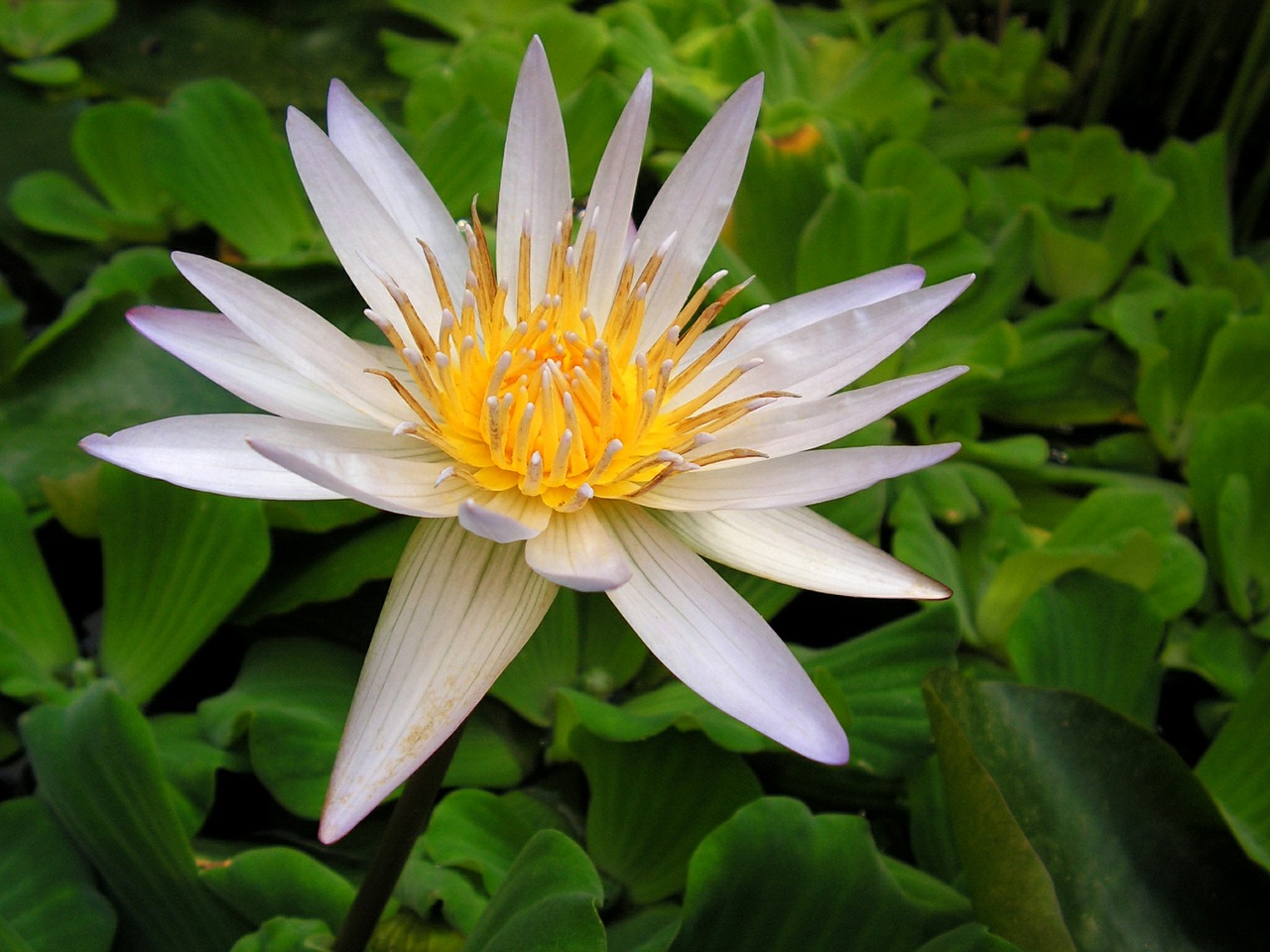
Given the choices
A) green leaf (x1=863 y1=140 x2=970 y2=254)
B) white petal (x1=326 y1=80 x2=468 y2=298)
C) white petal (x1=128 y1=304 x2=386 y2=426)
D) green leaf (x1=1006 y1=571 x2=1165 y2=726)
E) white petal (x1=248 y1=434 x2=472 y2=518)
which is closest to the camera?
white petal (x1=248 y1=434 x2=472 y2=518)

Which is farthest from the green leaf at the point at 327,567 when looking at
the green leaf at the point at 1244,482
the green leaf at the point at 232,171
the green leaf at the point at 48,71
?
the green leaf at the point at 48,71

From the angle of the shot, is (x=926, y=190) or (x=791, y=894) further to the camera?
(x=926, y=190)

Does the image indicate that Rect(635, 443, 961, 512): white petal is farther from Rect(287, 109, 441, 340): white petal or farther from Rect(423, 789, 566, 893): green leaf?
Rect(423, 789, 566, 893): green leaf

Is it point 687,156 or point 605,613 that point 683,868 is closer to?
point 605,613

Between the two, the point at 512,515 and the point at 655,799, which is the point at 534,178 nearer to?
the point at 512,515

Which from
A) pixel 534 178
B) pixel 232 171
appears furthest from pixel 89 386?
pixel 534 178

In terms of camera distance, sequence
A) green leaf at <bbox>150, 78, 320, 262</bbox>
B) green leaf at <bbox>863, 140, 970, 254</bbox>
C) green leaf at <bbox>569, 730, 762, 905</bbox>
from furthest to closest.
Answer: green leaf at <bbox>863, 140, 970, 254</bbox>
green leaf at <bbox>150, 78, 320, 262</bbox>
green leaf at <bbox>569, 730, 762, 905</bbox>

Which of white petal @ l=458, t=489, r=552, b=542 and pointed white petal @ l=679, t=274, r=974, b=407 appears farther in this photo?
pointed white petal @ l=679, t=274, r=974, b=407

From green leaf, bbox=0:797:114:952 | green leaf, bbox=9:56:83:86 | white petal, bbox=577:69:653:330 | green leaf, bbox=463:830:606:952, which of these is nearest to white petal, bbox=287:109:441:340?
white petal, bbox=577:69:653:330
